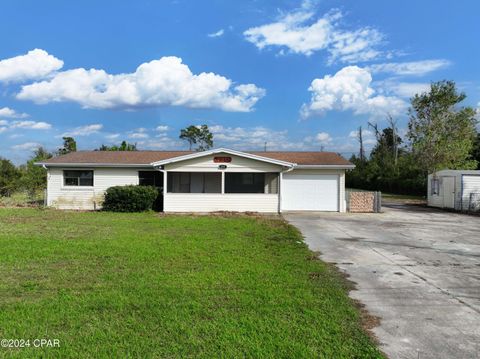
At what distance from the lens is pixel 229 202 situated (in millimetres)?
19641

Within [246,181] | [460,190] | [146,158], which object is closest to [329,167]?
[246,181]

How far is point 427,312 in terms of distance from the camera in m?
5.18

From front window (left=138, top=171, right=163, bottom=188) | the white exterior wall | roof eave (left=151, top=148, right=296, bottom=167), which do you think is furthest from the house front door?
front window (left=138, top=171, right=163, bottom=188)

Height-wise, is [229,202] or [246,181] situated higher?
[246,181]

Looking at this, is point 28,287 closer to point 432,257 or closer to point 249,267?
point 249,267

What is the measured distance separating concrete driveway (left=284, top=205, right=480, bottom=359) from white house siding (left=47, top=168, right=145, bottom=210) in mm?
10914

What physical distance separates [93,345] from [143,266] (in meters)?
3.41

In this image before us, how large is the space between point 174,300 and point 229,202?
1429 cm

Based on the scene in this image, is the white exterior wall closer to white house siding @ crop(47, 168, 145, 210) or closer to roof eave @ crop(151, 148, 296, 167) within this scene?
roof eave @ crop(151, 148, 296, 167)

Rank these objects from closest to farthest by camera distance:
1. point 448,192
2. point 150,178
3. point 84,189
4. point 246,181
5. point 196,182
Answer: point 84,189
point 150,178
point 246,181
point 196,182
point 448,192

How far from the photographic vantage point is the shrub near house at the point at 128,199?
18891 mm

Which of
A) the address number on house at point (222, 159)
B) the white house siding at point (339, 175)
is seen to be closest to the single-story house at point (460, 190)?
the white house siding at point (339, 175)

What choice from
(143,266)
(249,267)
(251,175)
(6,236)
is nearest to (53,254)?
(143,266)

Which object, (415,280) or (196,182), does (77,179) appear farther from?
(415,280)
